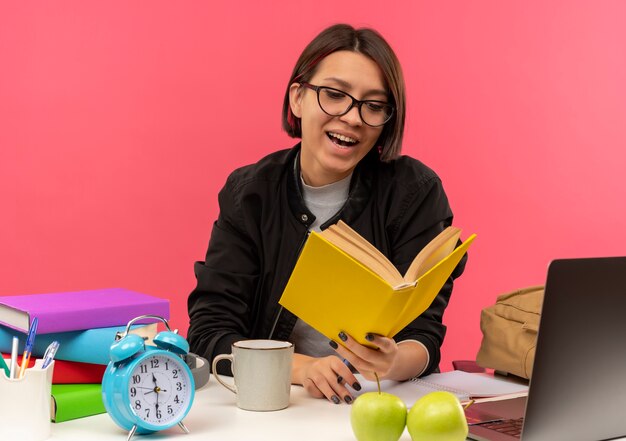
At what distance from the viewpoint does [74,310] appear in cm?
130

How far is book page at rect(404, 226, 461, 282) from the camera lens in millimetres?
1276

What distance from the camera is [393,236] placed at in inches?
77.8

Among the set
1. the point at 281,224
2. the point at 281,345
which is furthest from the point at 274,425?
Result: the point at 281,224

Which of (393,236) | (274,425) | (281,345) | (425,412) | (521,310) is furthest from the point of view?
(393,236)

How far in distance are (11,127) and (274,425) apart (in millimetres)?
1973

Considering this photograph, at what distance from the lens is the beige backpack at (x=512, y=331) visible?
1594 mm

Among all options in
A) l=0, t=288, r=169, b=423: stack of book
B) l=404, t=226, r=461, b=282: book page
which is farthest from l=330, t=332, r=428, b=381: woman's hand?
l=0, t=288, r=169, b=423: stack of book

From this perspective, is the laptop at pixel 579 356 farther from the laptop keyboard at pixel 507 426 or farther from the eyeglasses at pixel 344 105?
the eyeglasses at pixel 344 105

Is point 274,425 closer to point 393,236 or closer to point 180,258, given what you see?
point 393,236

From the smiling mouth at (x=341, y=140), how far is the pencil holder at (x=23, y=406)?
96 centimetres

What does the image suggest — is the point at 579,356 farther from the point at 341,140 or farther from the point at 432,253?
the point at 341,140

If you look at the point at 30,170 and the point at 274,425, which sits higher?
the point at 30,170

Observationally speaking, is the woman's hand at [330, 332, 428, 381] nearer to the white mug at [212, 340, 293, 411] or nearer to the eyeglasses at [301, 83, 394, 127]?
the white mug at [212, 340, 293, 411]

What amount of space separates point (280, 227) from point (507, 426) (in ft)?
2.91
